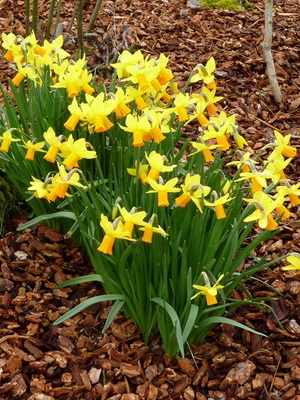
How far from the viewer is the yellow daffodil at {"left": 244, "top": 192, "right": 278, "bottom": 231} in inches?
75.7

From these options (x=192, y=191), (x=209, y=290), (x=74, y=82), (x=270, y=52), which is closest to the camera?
(x=209, y=290)

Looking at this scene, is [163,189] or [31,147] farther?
[31,147]

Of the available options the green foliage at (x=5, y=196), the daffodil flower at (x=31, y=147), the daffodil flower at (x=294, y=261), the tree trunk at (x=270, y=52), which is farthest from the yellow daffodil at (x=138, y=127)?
the tree trunk at (x=270, y=52)

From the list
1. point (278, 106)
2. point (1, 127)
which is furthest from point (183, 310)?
point (278, 106)

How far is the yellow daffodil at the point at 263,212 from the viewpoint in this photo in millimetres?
1924

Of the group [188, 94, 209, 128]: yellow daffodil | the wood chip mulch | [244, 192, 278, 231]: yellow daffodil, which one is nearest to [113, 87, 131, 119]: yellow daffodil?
[188, 94, 209, 128]: yellow daffodil

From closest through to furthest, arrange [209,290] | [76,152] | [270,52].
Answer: [209,290] → [76,152] → [270,52]

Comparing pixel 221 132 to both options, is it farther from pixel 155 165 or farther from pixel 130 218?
pixel 130 218

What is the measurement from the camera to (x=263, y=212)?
1927 millimetres

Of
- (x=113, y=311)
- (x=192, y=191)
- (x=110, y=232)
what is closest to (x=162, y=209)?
(x=192, y=191)

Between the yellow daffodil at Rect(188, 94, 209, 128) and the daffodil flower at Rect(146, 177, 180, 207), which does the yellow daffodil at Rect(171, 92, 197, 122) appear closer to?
the yellow daffodil at Rect(188, 94, 209, 128)

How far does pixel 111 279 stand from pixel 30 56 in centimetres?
116

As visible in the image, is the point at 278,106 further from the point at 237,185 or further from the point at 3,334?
the point at 3,334

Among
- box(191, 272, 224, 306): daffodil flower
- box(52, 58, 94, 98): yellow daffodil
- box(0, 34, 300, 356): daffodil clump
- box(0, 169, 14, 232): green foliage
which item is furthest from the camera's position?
box(0, 169, 14, 232): green foliage
